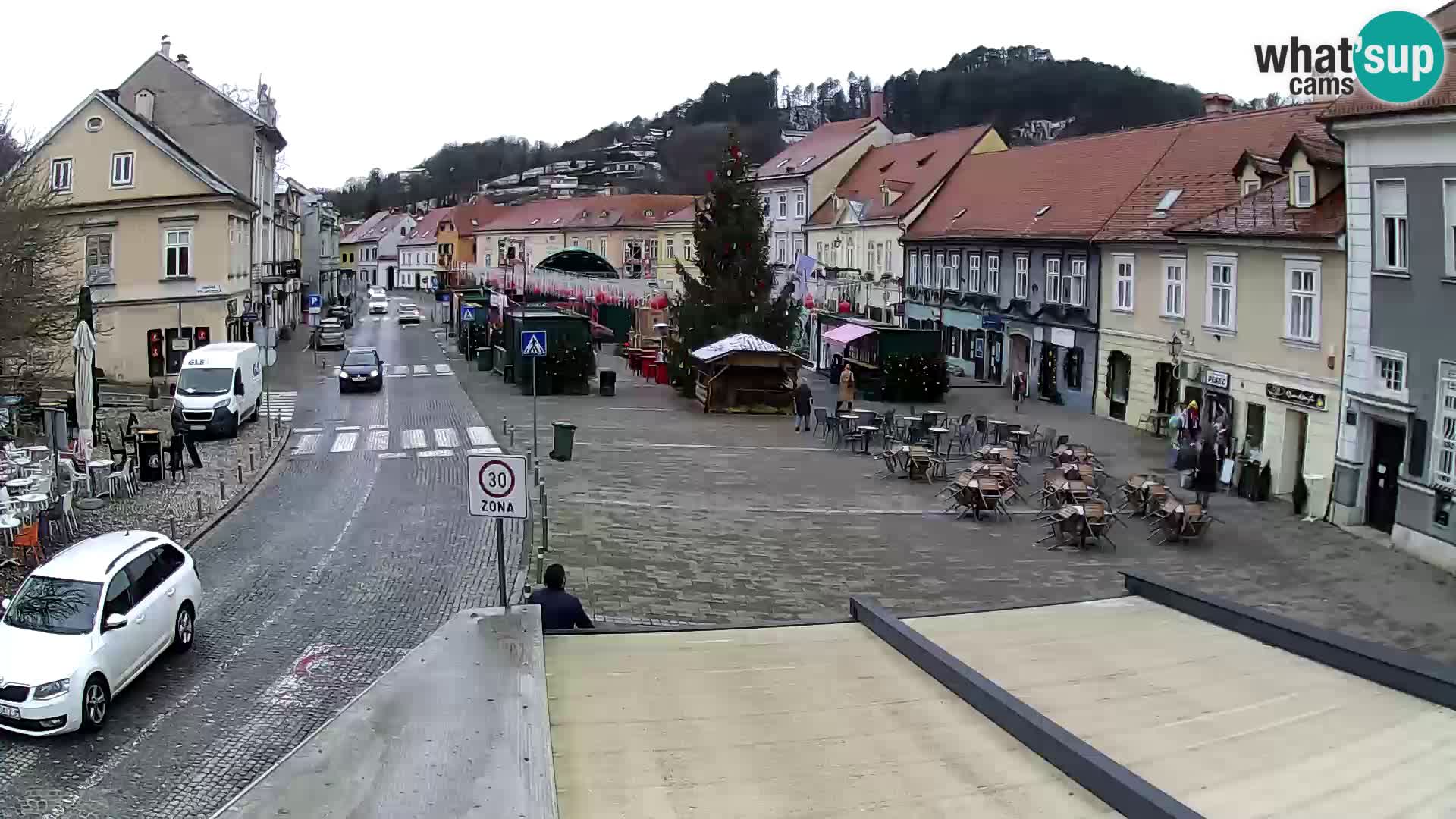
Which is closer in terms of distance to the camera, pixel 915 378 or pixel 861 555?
pixel 861 555

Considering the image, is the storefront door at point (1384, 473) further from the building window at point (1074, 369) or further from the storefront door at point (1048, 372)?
the storefront door at point (1048, 372)

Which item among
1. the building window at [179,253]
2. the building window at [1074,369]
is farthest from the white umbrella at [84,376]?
the building window at [1074,369]

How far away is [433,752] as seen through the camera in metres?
6.73

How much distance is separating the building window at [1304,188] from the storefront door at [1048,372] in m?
15.1

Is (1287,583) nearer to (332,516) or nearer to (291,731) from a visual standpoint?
(291,731)

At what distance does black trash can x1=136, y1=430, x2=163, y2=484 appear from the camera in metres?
25.1

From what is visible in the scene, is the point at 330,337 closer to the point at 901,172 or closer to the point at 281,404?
the point at 281,404

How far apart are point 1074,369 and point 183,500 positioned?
26253 millimetres

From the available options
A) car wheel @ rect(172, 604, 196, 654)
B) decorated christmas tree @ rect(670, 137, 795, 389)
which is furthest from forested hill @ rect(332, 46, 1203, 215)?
car wheel @ rect(172, 604, 196, 654)

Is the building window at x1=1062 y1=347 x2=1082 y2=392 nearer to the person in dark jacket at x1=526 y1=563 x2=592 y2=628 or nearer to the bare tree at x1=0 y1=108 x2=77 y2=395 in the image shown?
the bare tree at x1=0 y1=108 x2=77 y2=395

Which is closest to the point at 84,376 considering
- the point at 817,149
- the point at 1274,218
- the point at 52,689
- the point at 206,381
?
the point at 52,689

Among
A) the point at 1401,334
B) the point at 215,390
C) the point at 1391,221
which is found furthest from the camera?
the point at 215,390

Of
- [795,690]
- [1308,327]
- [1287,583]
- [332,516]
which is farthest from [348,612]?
[1308,327]

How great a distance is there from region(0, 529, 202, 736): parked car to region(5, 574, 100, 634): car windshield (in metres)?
0.01
